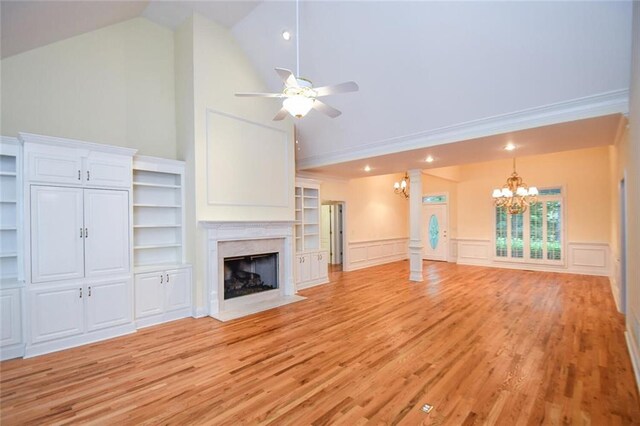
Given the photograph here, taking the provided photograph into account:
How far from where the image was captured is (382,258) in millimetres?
10484

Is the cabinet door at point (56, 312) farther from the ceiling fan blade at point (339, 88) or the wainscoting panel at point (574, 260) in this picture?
the wainscoting panel at point (574, 260)

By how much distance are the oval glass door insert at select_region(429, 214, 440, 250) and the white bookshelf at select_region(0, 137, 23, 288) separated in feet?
34.7

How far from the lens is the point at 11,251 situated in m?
3.82

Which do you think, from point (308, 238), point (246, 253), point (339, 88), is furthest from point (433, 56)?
point (308, 238)

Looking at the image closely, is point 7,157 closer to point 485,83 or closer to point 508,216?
point 485,83

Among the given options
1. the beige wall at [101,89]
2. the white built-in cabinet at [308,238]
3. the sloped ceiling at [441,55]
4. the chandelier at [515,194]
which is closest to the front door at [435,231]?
the chandelier at [515,194]

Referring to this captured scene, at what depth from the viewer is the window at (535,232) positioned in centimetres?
854

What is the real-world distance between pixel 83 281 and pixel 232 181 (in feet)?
8.45

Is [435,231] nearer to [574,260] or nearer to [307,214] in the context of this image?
[574,260]

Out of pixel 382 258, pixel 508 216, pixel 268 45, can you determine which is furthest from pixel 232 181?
pixel 508 216

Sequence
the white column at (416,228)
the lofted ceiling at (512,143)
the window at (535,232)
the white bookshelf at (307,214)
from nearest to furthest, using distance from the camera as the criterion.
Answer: the lofted ceiling at (512,143)
the white bookshelf at (307,214)
the white column at (416,228)
the window at (535,232)

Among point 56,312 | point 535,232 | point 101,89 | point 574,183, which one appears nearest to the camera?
point 56,312

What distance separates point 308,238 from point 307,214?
602 mm

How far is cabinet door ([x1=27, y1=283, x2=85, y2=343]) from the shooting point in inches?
142
